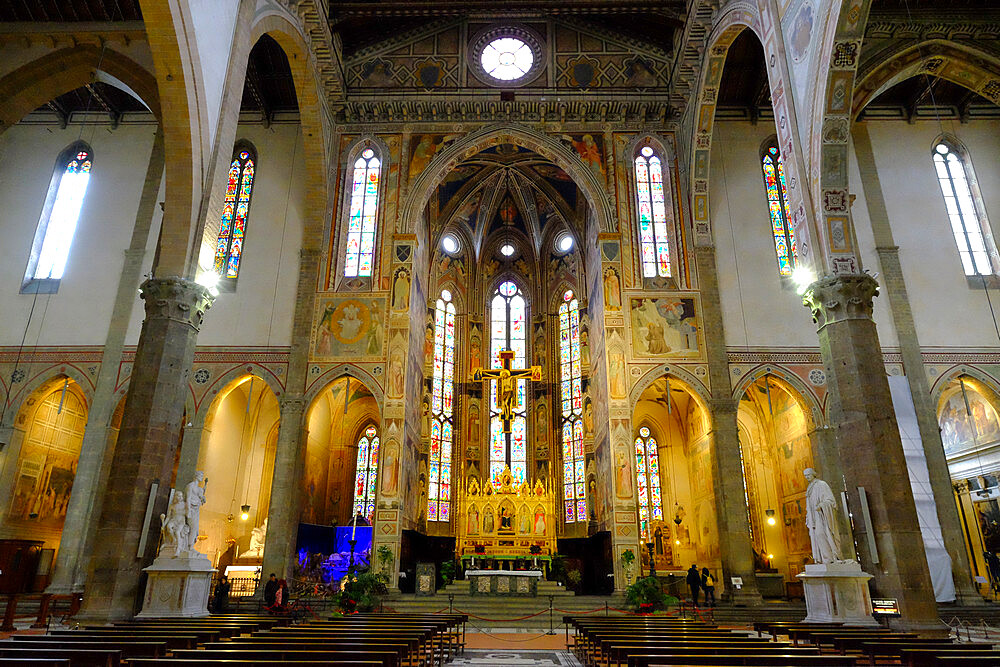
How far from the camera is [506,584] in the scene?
18531 mm

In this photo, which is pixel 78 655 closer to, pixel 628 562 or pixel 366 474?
pixel 628 562

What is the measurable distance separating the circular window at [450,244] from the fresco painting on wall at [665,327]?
1061cm

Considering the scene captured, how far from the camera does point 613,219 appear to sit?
21812 mm

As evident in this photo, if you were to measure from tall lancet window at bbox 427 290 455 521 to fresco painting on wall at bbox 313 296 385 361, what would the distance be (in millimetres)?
6981

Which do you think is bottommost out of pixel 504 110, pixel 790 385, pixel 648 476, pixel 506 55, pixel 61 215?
pixel 648 476

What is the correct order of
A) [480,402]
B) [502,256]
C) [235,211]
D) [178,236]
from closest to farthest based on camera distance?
[178,236], [235,211], [480,402], [502,256]

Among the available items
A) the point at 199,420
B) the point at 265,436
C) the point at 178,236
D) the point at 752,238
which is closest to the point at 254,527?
the point at 265,436

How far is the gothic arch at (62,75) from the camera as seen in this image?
1827 cm

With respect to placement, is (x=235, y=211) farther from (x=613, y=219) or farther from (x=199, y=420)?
(x=613, y=219)

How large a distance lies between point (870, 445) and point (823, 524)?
171cm

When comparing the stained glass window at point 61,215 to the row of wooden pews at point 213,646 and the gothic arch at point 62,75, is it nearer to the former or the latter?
the gothic arch at point 62,75

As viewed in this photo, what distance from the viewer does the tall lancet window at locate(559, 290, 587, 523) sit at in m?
26.4

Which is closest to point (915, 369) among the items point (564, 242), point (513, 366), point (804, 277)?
point (804, 277)

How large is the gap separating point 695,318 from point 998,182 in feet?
36.1
